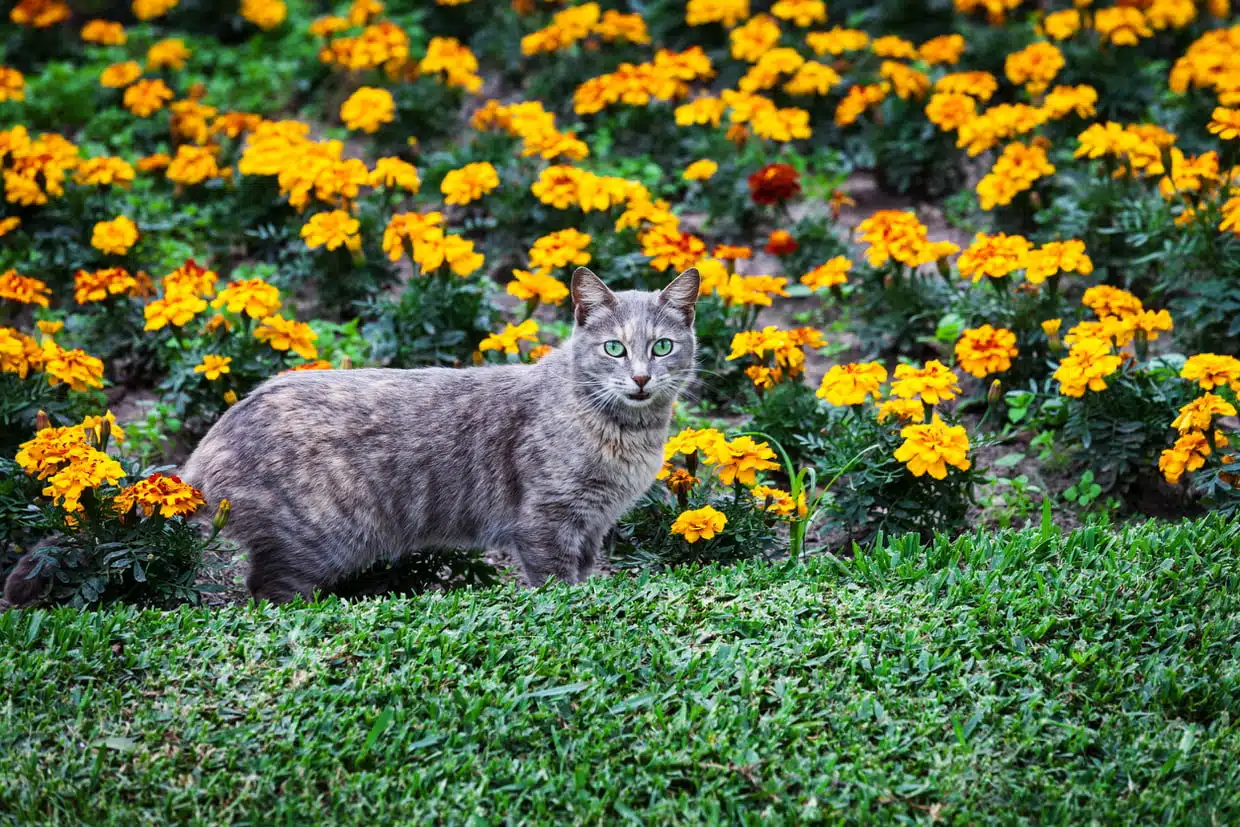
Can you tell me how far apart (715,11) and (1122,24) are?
297 centimetres

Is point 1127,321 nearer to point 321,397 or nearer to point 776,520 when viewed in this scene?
point 776,520

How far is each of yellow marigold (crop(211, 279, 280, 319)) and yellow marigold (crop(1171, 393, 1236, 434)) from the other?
4141 mm

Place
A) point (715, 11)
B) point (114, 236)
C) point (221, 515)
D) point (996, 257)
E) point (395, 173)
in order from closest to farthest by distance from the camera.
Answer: point (221, 515)
point (996, 257)
point (114, 236)
point (395, 173)
point (715, 11)

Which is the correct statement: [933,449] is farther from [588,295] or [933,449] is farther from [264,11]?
[264,11]

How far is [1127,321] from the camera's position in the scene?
19.9 ft

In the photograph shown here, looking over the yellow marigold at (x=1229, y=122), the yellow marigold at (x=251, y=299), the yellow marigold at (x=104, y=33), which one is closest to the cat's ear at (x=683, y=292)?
the yellow marigold at (x=251, y=299)

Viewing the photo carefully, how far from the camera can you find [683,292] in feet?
18.1

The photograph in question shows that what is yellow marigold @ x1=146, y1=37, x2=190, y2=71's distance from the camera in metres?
10.1

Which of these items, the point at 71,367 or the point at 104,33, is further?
the point at 104,33

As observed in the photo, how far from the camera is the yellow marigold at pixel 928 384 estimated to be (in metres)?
5.48

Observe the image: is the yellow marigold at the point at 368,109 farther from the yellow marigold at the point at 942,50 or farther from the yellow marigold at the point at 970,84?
the yellow marigold at the point at 942,50

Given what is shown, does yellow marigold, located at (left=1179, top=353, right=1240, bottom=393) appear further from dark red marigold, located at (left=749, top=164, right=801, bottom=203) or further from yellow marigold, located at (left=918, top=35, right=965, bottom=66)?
yellow marigold, located at (left=918, top=35, right=965, bottom=66)

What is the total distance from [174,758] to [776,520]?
8.66ft

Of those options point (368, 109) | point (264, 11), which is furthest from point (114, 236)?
point (264, 11)
